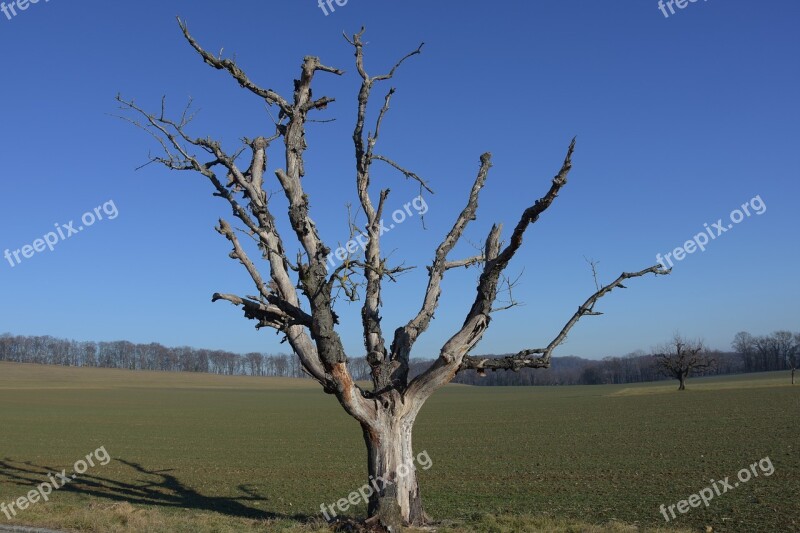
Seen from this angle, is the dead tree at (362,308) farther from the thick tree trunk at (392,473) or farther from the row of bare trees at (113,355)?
the row of bare trees at (113,355)

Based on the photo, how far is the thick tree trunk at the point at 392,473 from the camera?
9.98 m

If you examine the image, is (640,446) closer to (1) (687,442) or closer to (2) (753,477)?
(1) (687,442)

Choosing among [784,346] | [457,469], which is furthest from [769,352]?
[457,469]

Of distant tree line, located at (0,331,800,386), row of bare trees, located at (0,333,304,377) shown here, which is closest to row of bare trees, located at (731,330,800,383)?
distant tree line, located at (0,331,800,386)

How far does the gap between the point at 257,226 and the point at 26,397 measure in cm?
8224

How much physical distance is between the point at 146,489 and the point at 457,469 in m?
10.2

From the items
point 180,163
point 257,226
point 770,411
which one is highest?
point 180,163

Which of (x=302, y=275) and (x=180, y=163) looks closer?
(x=302, y=275)

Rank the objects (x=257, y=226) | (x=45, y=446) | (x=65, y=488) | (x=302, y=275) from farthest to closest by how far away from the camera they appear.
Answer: (x=45, y=446), (x=65, y=488), (x=257, y=226), (x=302, y=275)

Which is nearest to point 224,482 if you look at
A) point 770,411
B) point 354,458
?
point 354,458

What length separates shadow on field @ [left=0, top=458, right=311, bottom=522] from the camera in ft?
54.4

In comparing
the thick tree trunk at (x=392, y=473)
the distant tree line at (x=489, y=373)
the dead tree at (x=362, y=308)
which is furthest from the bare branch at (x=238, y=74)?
the distant tree line at (x=489, y=373)

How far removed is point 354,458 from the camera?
1062 inches

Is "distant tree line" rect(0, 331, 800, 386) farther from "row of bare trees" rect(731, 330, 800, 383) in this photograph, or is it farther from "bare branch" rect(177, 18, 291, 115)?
"bare branch" rect(177, 18, 291, 115)
